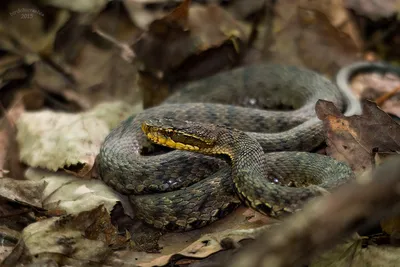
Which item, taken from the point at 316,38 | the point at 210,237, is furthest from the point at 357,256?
the point at 316,38

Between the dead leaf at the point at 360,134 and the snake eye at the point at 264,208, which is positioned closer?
the snake eye at the point at 264,208

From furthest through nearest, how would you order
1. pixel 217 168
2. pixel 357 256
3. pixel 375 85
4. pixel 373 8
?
pixel 373 8, pixel 375 85, pixel 217 168, pixel 357 256

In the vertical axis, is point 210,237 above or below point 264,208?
below

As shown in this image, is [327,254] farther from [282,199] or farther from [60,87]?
[60,87]

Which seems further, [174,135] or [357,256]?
[174,135]

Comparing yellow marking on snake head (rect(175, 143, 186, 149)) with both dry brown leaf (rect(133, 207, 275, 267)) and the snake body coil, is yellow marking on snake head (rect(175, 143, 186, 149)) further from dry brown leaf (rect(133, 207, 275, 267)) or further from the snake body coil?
dry brown leaf (rect(133, 207, 275, 267))

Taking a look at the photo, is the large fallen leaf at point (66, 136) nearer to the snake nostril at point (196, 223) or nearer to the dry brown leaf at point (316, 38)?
the snake nostril at point (196, 223)

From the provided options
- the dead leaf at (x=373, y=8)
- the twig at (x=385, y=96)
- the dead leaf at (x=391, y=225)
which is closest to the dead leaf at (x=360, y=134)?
the dead leaf at (x=391, y=225)

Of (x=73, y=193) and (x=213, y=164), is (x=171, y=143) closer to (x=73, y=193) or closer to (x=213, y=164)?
(x=213, y=164)

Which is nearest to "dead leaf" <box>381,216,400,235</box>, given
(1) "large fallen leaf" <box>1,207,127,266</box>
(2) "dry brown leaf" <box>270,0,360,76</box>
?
(1) "large fallen leaf" <box>1,207,127,266</box>
